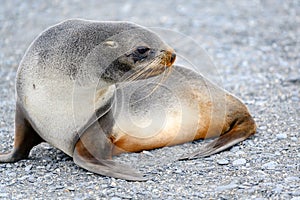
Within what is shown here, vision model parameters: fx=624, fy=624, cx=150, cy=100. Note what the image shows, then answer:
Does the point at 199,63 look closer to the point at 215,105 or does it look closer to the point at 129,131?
the point at 215,105

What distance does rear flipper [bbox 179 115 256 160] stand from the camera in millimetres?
4438

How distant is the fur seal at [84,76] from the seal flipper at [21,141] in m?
0.09

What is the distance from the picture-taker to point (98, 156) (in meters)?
4.19

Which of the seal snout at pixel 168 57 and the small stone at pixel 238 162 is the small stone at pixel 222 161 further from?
the seal snout at pixel 168 57

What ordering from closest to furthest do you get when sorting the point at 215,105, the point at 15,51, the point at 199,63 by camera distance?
the point at 215,105, the point at 199,63, the point at 15,51

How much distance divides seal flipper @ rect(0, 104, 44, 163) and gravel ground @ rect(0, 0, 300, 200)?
7cm

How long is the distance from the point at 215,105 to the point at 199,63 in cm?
236

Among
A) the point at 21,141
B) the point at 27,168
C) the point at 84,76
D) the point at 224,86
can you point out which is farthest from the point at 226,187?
the point at 224,86

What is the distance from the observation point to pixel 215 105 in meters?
4.93

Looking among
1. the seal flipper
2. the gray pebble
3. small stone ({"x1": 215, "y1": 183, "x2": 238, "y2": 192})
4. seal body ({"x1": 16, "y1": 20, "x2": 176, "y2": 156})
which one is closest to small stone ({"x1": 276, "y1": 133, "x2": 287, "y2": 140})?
the gray pebble

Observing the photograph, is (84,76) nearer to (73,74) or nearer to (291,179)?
(73,74)

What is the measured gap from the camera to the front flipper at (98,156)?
4008 millimetres

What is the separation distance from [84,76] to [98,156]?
1.83 feet

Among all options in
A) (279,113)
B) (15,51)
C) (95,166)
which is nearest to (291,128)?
(279,113)
